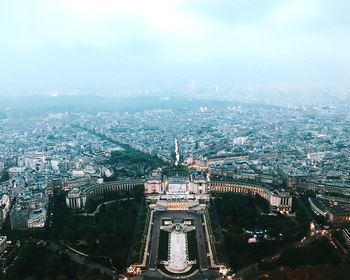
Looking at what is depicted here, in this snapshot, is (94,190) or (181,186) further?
(181,186)

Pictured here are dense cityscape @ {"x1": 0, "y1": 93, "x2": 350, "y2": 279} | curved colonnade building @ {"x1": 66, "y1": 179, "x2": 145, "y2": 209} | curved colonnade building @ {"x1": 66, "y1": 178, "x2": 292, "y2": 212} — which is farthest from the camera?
curved colonnade building @ {"x1": 66, "y1": 179, "x2": 145, "y2": 209}

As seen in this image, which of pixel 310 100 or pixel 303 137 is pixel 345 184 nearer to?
pixel 303 137

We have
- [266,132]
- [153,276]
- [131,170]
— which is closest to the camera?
[153,276]

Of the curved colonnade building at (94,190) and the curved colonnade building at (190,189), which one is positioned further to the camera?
the curved colonnade building at (94,190)

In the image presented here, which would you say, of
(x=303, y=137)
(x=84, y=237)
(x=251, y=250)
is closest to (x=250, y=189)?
(x=251, y=250)

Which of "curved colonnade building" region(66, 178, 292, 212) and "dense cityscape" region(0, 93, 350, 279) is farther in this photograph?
"curved colonnade building" region(66, 178, 292, 212)

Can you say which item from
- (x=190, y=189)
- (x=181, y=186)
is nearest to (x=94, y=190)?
(x=181, y=186)

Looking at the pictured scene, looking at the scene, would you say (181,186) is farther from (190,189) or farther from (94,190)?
(94,190)

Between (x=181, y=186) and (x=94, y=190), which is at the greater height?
(x=181, y=186)

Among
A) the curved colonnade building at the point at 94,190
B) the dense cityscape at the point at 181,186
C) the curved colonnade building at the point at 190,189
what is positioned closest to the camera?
the dense cityscape at the point at 181,186

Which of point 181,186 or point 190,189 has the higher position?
point 181,186

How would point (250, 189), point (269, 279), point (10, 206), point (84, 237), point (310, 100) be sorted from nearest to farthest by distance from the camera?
1. point (269, 279)
2. point (84, 237)
3. point (10, 206)
4. point (250, 189)
5. point (310, 100)
